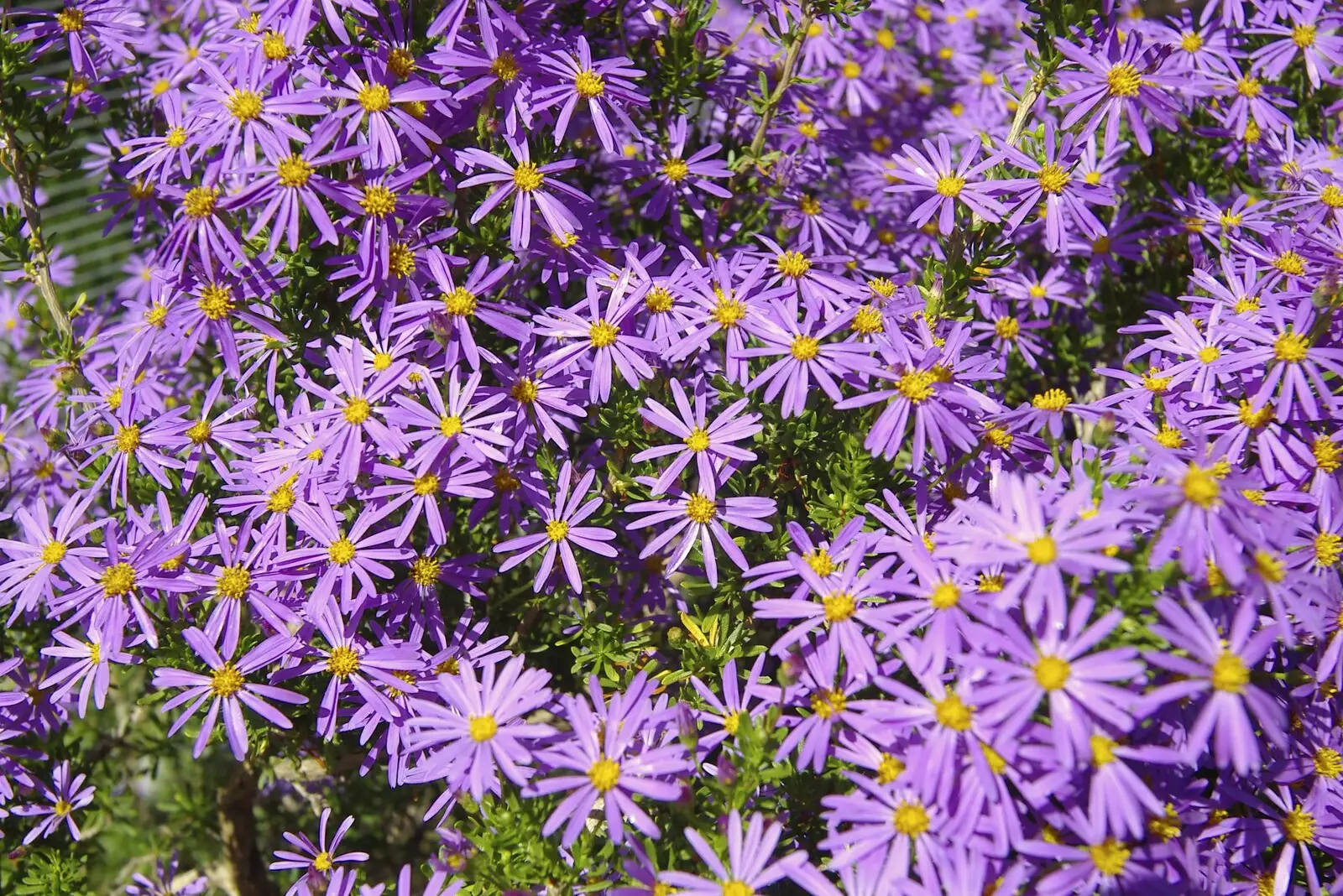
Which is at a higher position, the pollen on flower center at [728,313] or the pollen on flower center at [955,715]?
the pollen on flower center at [728,313]

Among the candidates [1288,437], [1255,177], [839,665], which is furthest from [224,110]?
[1255,177]

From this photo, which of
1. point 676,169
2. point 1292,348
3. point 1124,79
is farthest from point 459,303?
point 1292,348

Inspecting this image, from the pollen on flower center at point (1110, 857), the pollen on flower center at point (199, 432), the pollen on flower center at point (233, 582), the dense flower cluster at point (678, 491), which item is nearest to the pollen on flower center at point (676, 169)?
the dense flower cluster at point (678, 491)

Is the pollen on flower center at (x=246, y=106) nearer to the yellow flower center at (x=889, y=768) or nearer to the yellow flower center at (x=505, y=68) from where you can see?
the yellow flower center at (x=505, y=68)

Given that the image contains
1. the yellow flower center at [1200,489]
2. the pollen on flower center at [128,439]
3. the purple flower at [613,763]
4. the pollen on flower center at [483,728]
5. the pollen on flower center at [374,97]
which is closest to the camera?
the yellow flower center at [1200,489]

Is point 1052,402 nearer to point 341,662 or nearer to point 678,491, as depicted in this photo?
point 678,491

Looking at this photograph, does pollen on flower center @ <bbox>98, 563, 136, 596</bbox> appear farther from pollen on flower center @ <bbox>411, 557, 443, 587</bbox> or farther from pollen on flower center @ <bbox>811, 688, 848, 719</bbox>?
pollen on flower center @ <bbox>811, 688, 848, 719</bbox>

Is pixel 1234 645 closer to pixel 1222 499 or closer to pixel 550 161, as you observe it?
pixel 1222 499

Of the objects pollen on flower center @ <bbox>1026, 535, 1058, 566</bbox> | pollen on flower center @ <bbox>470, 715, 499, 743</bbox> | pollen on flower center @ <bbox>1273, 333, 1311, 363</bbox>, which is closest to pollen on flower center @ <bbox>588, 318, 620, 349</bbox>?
pollen on flower center @ <bbox>470, 715, 499, 743</bbox>
